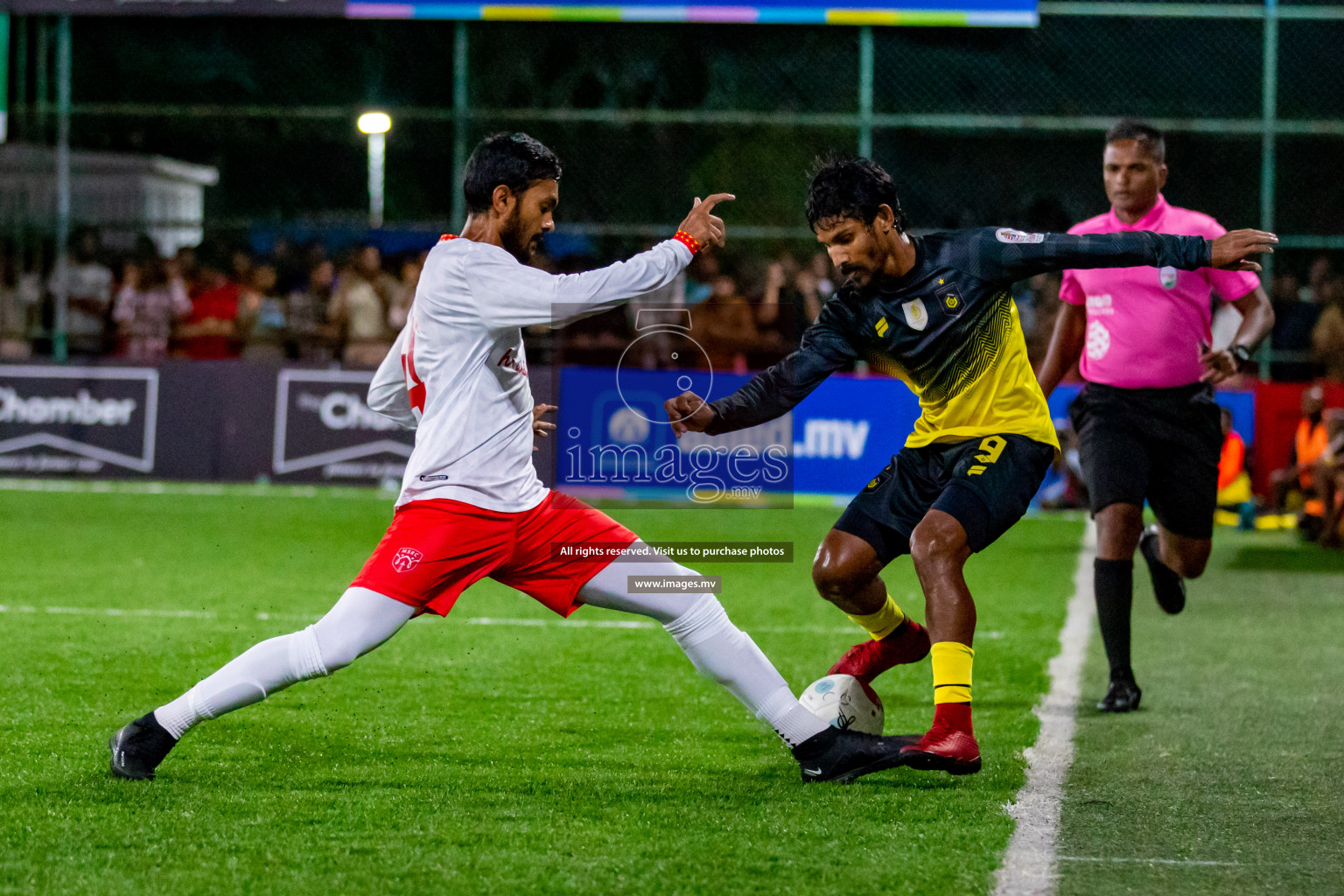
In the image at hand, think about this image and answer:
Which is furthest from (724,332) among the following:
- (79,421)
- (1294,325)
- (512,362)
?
(512,362)

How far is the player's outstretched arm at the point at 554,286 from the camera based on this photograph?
4.67 metres

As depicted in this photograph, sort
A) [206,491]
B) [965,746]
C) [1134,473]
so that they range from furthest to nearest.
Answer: [206,491] < [1134,473] < [965,746]

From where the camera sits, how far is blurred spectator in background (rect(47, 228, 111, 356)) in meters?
18.1

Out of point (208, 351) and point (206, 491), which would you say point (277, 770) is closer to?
point (206, 491)

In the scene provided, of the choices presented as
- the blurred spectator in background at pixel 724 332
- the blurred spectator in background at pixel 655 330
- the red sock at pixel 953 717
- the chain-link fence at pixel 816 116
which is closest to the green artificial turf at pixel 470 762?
the red sock at pixel 953 717

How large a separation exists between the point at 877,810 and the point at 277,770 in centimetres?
188

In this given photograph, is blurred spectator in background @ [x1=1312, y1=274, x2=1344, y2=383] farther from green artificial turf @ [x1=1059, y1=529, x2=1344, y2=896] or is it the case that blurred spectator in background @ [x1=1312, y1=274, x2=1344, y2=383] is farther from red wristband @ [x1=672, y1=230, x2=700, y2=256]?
red wristband @ [x1=672, y1=230, x2=700, y2=256]

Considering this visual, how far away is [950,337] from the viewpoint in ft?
17.7

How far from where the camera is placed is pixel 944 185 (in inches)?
773

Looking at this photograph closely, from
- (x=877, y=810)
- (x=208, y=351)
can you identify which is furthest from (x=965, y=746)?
(x=208, y=351)

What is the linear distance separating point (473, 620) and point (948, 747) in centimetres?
435

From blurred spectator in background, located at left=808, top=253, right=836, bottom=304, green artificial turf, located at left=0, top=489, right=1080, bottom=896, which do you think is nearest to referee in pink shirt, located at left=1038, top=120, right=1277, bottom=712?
green artificial turf, located at left=0, top=489, right=1080, bottom=896

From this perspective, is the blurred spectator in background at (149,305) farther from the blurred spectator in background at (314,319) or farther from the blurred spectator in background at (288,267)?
the blurred spectator in background at (314,319)

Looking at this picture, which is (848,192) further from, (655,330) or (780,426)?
(655,330)
